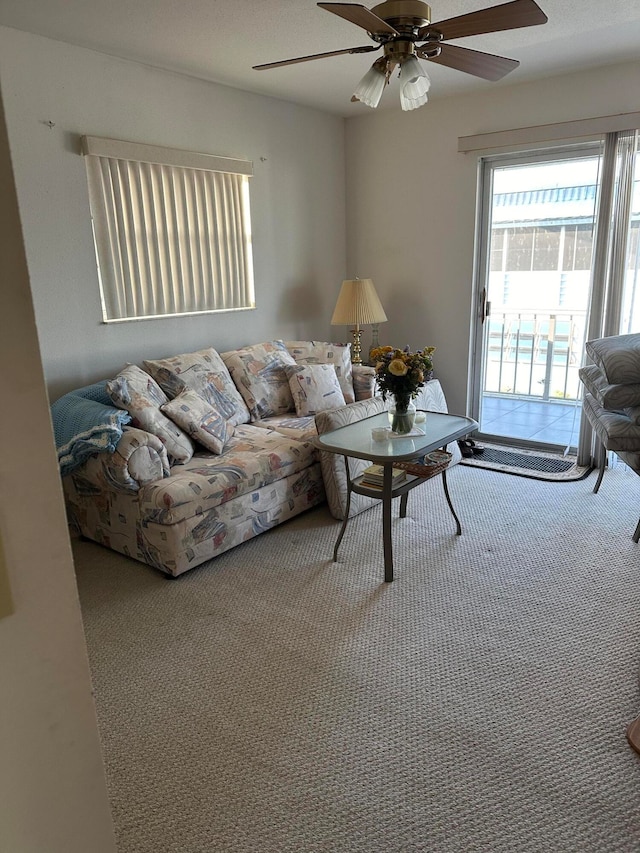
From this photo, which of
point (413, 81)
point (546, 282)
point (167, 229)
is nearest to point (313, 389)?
point (167, 229)

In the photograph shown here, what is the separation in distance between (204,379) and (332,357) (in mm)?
1060

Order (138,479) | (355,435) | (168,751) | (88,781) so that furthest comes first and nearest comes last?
(355,435)
(138,479)
(168,751)
(88,781)

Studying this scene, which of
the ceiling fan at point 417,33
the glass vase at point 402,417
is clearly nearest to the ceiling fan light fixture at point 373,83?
the ceiling fan at point 417,33

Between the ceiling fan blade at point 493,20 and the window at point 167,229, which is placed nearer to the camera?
the ceiling fan blade at point 493,20

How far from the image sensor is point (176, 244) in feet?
12.8

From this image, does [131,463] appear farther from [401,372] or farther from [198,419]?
[401,372]

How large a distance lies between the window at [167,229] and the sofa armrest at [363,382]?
97 cm

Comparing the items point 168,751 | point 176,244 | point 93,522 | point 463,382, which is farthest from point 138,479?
point 463,382

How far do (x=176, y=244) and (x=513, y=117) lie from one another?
2.52 metres

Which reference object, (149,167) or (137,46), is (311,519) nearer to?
(149,167)

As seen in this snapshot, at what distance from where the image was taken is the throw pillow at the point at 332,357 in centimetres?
431

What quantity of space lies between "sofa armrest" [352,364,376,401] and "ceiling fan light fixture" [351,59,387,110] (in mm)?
2002

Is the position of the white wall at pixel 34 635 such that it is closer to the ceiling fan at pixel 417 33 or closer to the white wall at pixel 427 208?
the ceiling fan at pixel 417 33

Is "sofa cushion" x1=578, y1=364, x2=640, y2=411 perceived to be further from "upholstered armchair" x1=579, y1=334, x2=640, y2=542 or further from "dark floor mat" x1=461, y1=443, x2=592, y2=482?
"dark floor mat" x1=461, y1=443, x2=592, y2=482
